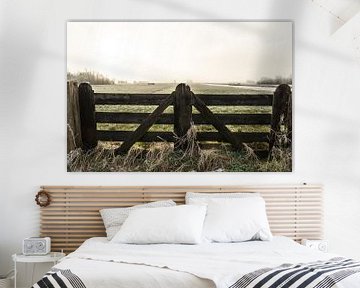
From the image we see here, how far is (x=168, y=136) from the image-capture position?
6.27m

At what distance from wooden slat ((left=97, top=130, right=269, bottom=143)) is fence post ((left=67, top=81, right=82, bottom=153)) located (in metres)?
0.21

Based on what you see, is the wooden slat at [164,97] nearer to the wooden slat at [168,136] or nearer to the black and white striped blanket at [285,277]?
the wooden slat at [168,136]

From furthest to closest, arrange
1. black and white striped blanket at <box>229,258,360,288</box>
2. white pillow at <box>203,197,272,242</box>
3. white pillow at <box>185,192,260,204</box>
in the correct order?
white pillow at <box>185,192,260,204</box> → white pillow at <box>203,197,272,242</box> → black and white striped blanket at <box>229,258,360,288</box>

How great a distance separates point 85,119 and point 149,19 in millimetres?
1117

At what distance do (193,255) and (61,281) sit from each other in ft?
3.60

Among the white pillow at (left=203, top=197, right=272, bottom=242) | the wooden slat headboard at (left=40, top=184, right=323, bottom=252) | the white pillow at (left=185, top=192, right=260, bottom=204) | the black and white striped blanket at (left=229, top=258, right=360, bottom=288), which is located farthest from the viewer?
the wooden slat headboard at (left=40, top=184, right=323, bottom=252)

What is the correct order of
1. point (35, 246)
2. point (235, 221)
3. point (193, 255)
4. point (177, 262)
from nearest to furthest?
point (177, 262)
point (193, 255)
point (235, 221)
point (35, 246)

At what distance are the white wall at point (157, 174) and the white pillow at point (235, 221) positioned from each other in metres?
0.44

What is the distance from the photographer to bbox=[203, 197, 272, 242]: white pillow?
5.67 meters

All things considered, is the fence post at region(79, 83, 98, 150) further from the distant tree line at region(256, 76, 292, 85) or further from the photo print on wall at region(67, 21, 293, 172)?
the distant tree line at region(256, 76, 292, 85)

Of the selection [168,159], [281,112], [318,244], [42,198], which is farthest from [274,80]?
[42,198]

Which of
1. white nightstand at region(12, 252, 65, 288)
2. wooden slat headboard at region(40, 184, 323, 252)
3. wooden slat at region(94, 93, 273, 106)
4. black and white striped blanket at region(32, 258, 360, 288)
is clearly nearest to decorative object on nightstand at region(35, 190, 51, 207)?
wooden slat headboard at region(40, 184, 323, 252)

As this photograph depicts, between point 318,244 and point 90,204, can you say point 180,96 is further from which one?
point 318,244

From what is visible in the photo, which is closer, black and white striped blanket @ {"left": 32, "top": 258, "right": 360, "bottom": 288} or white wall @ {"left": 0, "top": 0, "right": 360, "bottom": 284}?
black and white striped blanket @ {"left": 32, "top": 258, "right": 360, "bottom": 288}
